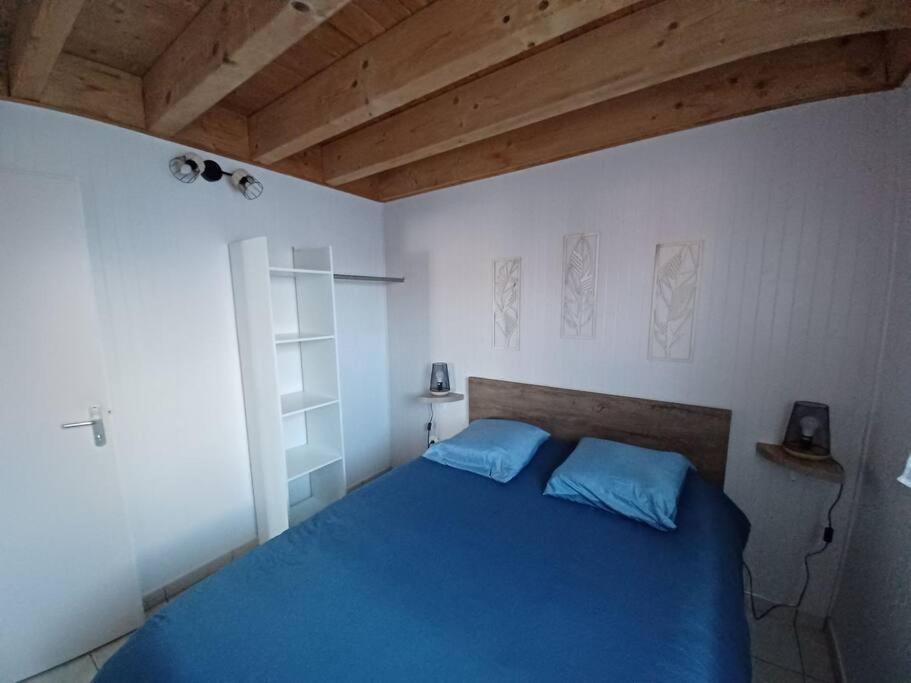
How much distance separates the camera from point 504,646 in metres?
0.89

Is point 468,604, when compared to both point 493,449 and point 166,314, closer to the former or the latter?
point 493,449

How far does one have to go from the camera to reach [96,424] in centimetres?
146

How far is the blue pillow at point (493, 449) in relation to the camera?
5.67 feet

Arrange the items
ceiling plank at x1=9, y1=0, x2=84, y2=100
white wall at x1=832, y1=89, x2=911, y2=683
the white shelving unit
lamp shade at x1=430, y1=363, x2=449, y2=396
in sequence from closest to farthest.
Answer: ceiling plank at x1=9, y1=0, x2=84, y2=100
white wall at x1=832, y1=89, x2=911, y2=683
the white shelving unit
lamp shade at x1=430, y1=363, x2=449, y2=396

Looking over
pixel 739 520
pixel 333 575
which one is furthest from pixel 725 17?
pixel 333 575

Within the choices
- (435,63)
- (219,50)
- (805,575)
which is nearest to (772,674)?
(805,575)

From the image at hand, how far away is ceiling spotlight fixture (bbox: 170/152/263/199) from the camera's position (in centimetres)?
170

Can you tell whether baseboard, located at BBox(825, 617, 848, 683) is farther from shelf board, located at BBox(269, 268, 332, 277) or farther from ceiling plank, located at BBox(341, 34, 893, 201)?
shelf board, located at BBox(269, 268, 332, 277)

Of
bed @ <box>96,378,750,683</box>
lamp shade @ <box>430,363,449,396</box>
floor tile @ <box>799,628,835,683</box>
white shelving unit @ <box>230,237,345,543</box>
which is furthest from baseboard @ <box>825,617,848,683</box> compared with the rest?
white shelving unit @ <box>230,237,345,543</box>

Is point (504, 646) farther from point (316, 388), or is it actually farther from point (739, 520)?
point (316, 388)

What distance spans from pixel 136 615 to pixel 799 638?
3136 mm

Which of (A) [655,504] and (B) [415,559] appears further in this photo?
(A) [655,504]

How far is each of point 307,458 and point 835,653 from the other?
2.78 m

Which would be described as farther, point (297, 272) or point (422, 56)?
point (297, 272)
